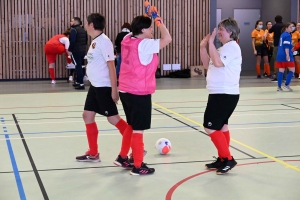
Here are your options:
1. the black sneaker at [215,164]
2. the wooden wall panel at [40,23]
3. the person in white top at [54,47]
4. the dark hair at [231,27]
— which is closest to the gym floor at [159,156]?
the black sneaker at [215,164]

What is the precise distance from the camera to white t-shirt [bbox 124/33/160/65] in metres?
5.09

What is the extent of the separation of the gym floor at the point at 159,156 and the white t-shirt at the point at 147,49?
1.16 metres

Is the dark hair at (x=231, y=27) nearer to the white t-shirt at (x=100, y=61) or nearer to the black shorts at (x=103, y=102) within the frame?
the white t-shirt at (x=100, y=61)

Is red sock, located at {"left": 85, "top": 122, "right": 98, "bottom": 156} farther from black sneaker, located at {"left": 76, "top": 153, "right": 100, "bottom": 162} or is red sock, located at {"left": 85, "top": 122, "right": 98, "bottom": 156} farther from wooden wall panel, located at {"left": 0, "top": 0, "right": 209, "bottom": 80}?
wooden wall panel, located at {"left": 0, "top": 0, "right": 209, "bottom": 80}

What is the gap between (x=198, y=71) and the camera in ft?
58.3

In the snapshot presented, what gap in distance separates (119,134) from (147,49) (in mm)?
2579

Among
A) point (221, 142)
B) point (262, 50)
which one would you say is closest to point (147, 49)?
point (221, 142)

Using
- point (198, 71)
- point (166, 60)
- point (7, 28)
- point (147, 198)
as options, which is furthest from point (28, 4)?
point (147, 198)

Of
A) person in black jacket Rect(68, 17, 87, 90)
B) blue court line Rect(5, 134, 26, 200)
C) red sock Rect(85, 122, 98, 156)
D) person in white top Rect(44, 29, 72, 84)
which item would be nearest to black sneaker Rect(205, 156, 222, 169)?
red sock Rect(85, 122, 98, 156)

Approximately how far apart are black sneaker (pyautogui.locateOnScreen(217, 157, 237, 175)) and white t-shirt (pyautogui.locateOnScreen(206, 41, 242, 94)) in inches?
28.2

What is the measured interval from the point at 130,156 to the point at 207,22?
12794mm

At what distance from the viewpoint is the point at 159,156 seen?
612cm

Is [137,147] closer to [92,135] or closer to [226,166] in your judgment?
[92,135]

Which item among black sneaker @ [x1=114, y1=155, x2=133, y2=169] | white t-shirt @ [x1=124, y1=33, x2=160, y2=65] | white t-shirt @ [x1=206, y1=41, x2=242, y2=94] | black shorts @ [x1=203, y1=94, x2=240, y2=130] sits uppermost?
white t-shirt @ [x1=124, y1=33, x2=160, y2=65]
